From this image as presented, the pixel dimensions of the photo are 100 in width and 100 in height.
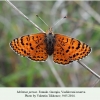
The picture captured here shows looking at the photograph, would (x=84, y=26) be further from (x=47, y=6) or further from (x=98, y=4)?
(x=47, y=6)

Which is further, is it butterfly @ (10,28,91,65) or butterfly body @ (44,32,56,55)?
butterfly body @ (44,32,56,55)

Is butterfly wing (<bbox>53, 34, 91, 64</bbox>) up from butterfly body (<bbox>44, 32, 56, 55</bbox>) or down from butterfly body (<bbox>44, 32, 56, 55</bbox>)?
down

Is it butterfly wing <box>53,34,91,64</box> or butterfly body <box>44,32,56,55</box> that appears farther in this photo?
butterfly body <box>44,32,56,55</box>

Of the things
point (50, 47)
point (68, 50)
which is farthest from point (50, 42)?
point (68, 50)

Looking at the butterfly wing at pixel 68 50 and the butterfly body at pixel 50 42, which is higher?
the butterfly body at pixel 50 42
